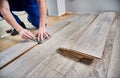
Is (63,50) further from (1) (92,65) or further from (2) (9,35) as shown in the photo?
(2) (9,35)

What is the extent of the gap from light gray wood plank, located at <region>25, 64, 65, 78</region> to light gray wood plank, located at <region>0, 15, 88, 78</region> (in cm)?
4

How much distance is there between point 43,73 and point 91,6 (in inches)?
81.6

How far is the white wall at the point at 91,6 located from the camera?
8.08ft

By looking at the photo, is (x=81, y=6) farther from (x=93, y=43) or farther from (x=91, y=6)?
(x=93, y=43)

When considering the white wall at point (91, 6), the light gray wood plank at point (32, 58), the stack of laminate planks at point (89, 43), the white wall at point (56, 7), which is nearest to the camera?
the light gray wood plank at point (32, 58)

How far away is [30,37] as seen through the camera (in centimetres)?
138

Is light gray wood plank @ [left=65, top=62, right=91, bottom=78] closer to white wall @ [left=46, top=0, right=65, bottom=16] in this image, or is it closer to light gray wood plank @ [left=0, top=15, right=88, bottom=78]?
light gray wood plank @ [left=0, top=15, right=88, bottom=78]

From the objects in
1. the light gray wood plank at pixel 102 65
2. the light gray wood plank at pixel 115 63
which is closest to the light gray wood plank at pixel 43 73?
the light gray wood plank at pixel 102 65

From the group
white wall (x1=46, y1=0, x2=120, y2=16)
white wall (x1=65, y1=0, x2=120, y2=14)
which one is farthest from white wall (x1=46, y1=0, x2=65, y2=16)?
white wall (x1=65, y1=0, x2=120, y2=14)

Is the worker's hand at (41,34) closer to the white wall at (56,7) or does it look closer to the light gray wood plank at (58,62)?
the light gray wood plank at (58,62)

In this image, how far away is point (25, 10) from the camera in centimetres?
197

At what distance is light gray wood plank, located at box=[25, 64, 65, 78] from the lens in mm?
923

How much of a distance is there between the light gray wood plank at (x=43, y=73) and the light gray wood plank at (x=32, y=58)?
0.04 m

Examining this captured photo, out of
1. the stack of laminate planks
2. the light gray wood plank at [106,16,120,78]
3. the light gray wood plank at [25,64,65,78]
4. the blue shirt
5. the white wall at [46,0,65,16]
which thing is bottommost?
the light gray wood plank at [25,64,65,78]
